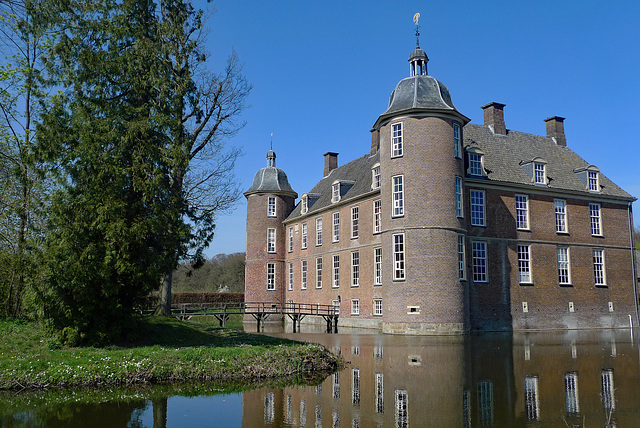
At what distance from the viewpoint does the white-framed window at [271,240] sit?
40125 millimetres

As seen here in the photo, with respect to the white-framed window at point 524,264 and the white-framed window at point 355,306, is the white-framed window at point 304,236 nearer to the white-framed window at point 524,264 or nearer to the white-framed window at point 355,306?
the white-framed window at point 355,306

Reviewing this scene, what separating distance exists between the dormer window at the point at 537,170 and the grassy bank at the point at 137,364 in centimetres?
1930

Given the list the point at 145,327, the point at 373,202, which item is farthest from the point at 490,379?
the point at 373,202

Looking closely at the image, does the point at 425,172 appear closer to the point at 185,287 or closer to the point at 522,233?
the point at 522,233

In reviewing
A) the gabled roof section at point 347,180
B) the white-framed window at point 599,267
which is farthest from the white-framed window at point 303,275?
the white-framed window at point 599,267

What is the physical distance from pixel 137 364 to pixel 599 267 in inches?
1064

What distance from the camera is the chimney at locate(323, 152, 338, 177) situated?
41.8 m

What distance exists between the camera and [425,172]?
24.4 meters

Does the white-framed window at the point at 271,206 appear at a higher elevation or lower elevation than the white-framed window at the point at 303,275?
higher

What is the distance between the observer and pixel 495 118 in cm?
3144

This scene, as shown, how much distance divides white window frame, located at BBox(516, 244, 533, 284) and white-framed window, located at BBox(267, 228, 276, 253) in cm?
1855

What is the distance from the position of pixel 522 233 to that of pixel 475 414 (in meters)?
21.1

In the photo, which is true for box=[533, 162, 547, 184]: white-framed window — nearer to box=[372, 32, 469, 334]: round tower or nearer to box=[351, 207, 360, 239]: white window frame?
box=[372, 32, 469, 334]: round tower

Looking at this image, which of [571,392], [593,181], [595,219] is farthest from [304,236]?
[571,392]
